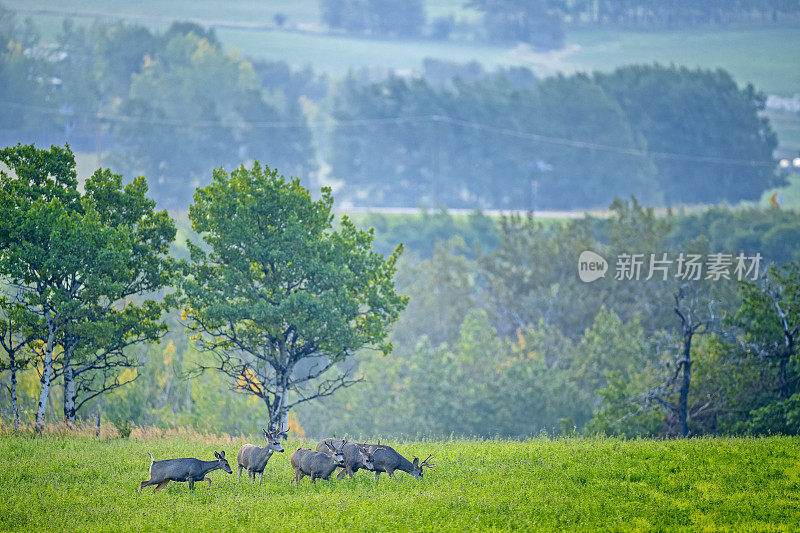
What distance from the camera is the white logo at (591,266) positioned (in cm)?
9550

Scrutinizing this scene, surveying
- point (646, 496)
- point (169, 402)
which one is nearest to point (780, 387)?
point (646, 496)

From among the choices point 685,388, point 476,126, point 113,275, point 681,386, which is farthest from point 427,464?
point 476,126

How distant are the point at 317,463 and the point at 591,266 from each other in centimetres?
7026

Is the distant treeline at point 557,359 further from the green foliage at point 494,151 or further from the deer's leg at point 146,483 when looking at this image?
the green foliage at point 494,151

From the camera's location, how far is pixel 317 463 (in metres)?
28.9

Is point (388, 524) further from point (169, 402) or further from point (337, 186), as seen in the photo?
point (337, 186)

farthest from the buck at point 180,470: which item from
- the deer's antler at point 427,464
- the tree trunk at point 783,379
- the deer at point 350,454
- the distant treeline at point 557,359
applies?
the tree trunk at point 783,379

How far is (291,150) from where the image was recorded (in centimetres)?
Answer: 18150

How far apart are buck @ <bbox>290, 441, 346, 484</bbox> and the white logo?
69.7 meters

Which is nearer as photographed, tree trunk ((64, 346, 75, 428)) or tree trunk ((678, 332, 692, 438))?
tree trunk ((64, 346, 75, 428))

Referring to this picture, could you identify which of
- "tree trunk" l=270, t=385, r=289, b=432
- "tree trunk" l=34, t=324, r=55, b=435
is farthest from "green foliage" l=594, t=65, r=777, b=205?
"tree trunk" l=34, t=324, r=55, b=435

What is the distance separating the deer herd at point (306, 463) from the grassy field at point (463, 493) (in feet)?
1.38

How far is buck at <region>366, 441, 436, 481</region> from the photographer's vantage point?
96.2 ft

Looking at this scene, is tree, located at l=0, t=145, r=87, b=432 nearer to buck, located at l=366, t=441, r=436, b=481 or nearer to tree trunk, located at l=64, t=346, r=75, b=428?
tree trunk, located at l=64, t=346, r=75, b=428
